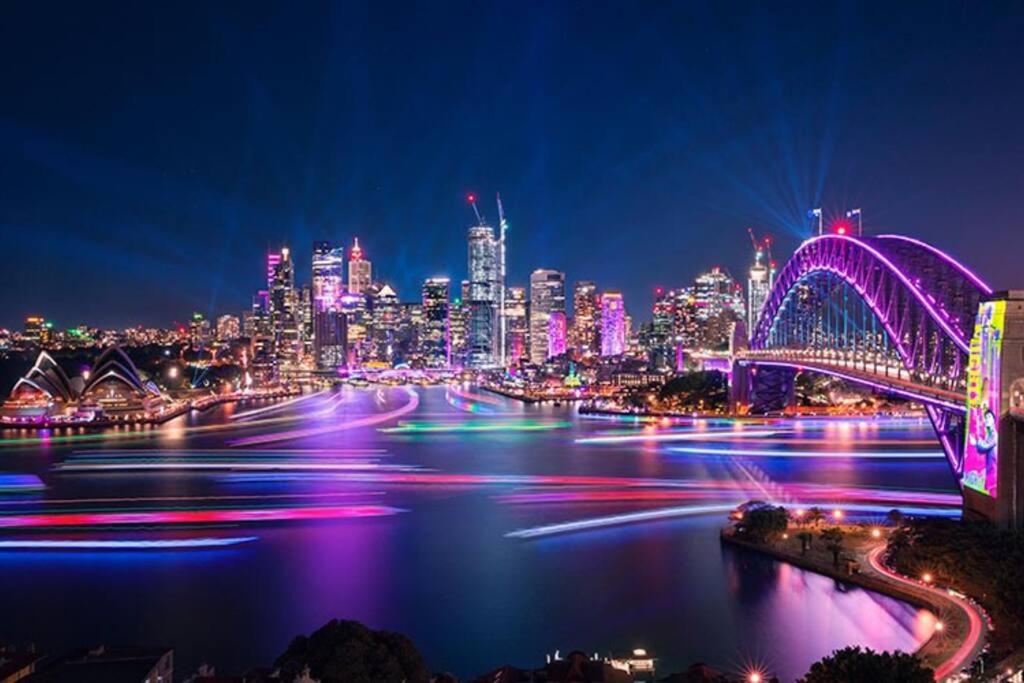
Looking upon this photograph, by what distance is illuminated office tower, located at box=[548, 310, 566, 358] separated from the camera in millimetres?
86938

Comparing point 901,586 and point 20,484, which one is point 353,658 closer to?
point 901,586

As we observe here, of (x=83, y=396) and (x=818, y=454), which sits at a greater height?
(x=83, y=396)

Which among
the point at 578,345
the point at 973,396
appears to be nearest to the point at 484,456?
the point at 973,396

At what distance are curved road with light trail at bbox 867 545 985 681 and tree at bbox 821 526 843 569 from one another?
Result: 352mm

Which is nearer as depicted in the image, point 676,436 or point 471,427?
point 676,436

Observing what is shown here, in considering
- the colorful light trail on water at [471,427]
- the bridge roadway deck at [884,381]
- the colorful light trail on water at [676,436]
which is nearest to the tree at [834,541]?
the bridge roadway deck at [884,381]

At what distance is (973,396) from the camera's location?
422 inches

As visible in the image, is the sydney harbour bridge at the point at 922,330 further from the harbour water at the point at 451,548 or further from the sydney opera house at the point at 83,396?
the sydney opera house at the point at 83,396

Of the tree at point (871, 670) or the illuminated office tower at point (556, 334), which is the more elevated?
the illuminated office tower at point (556, 334)

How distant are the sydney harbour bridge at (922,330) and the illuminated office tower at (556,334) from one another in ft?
190

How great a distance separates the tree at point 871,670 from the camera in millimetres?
6164

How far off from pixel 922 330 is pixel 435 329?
254 feet

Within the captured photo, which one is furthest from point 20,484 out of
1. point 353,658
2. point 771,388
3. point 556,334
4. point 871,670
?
point 556,334

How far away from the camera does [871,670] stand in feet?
20.5
